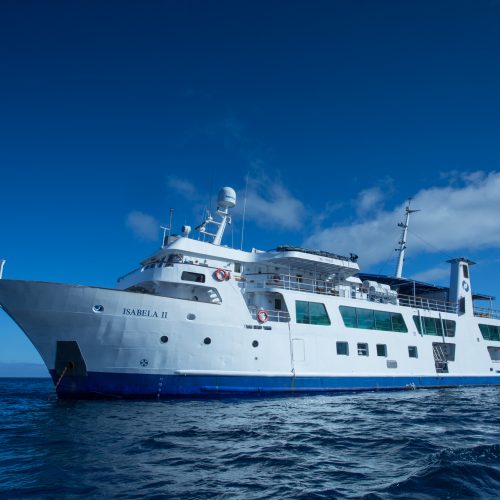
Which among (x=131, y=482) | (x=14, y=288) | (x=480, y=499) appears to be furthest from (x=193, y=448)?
(x=14, y=288)

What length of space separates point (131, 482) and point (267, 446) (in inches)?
128

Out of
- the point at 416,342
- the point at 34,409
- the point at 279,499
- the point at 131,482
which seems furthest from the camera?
the point at 416,342

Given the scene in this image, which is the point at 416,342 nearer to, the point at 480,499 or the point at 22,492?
the point at 480,499

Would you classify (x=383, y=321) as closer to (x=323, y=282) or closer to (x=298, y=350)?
(x=323, y=282)

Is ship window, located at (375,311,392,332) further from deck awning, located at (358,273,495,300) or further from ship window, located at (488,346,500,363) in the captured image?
ship window, located at (488,346,500,363)

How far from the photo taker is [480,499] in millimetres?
5508

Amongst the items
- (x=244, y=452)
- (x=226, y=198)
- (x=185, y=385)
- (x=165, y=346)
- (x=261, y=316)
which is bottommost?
(x=244, y=452)

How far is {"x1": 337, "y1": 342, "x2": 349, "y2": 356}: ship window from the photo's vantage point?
1982 centimetres

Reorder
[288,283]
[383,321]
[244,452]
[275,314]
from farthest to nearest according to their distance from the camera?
[383,321] < [288,283] < [275,314] < [244,452]

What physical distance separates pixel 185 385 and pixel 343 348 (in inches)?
348

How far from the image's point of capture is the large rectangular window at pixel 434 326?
78.5 feet

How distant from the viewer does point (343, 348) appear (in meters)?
20.0

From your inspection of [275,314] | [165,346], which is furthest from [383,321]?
[165,346]

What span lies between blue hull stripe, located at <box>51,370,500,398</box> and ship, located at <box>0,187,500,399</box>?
43mm
